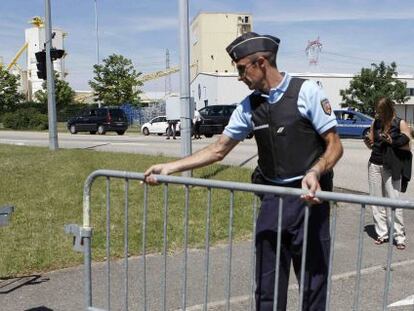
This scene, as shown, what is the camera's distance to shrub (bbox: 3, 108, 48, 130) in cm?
4191

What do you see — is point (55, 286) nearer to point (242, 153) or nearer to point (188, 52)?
point (188, 52)

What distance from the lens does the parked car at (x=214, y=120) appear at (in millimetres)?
28819

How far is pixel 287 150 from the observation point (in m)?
3.29

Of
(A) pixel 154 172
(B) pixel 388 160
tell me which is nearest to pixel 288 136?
(A) pixel 154 172

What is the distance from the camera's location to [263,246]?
136 inches

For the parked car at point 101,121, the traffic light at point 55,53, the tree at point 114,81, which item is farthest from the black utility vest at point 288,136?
the tree at point 114,81

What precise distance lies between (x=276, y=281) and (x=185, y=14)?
645 centimetres

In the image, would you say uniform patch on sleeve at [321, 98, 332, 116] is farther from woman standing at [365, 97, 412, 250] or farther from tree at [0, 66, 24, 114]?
tree at [0, 66, 24, 114]

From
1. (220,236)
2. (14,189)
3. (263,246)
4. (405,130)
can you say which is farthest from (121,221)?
(263,246)

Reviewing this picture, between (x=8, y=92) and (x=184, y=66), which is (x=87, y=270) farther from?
(x=8, y=92)

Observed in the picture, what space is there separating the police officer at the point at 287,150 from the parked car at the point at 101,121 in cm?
3237

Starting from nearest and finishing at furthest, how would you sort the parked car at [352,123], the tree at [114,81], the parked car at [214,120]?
the parked car at [352,123], the parked car at [214,120], the tree at [114,81]

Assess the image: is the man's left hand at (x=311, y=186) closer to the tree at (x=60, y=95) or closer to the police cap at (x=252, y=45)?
the police cap at (x=252, y=45)

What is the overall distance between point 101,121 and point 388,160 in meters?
30.1
